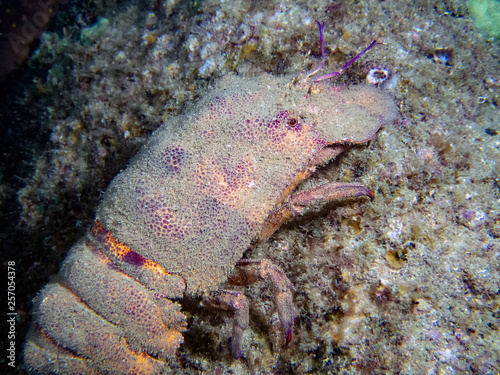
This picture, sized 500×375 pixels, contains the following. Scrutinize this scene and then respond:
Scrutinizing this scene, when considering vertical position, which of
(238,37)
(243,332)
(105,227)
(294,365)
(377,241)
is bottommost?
→ (294,365)

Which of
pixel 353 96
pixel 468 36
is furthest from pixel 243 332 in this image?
pixel 468 36

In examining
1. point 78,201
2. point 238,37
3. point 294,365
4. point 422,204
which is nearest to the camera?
point 294,365

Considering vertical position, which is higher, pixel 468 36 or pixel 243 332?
pixel 468 36

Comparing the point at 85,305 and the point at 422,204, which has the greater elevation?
the point at 85,305

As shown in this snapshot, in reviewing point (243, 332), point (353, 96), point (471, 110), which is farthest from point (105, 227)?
point (471, 110)

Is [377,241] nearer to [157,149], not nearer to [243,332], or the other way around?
[243,332]

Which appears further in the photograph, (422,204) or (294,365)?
(422,204)

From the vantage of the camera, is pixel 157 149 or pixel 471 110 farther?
pixel 471 110

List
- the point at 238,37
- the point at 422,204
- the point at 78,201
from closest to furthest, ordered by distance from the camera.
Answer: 1. the point at 422,204
2. the point at 238,37
3. the point at 78,201

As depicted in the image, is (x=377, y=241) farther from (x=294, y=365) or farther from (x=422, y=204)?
(x=294, y=365)
